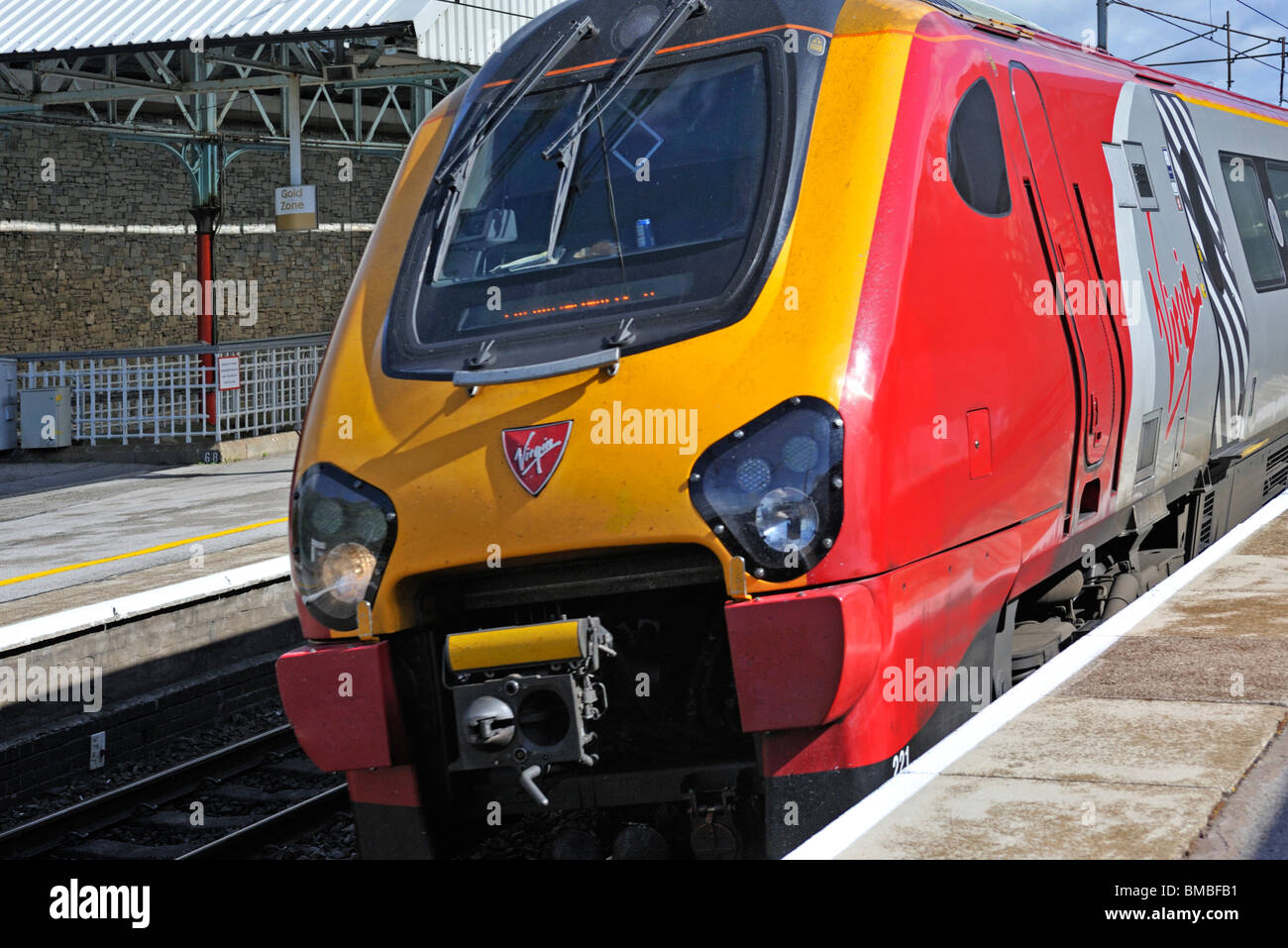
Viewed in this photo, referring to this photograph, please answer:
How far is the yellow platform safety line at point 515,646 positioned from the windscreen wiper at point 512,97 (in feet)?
5.47

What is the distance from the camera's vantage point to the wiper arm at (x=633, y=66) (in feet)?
15.5

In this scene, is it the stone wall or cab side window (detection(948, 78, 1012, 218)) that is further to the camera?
the stone wall

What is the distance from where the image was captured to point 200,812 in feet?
22.9

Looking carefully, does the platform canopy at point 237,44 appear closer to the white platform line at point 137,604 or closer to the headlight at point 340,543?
the white platform line at point 137,604

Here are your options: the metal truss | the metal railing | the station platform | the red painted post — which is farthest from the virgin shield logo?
the metal railing

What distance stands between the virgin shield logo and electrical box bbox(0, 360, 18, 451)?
15995 millimetres

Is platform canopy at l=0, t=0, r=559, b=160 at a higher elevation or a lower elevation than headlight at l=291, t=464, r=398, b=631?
higher

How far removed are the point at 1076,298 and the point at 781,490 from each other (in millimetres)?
1800

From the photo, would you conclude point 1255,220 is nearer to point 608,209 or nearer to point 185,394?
point 608,209

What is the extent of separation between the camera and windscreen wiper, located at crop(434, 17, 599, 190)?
490cm

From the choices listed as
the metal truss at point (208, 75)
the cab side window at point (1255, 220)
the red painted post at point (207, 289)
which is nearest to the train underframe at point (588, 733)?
the cab side window at point (1255, 220)

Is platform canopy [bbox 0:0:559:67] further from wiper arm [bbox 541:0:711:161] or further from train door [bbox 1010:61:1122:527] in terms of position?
train door [bbox 1010:61:1122:527]

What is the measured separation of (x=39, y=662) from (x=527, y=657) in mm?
4678

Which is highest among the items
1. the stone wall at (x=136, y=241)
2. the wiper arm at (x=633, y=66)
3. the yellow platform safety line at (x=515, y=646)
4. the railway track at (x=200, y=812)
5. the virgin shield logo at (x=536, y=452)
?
the stone wall at (x=136, y=241)
